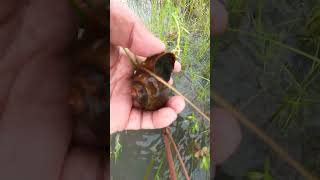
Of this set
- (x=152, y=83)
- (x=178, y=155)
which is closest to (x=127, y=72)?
(x=152, y=83)

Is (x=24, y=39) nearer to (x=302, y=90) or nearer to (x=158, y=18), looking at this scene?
(x=158, y=18)

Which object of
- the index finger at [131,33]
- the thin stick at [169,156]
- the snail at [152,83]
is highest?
the index finger at [131,33]

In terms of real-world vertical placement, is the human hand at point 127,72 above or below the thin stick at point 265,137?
above

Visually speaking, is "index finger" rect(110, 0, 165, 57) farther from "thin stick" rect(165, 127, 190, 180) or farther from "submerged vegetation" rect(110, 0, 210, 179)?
"thin stick" rect(165, 127, 190, 180)

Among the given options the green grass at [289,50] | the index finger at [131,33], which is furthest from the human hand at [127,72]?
the green grass at [289,50]

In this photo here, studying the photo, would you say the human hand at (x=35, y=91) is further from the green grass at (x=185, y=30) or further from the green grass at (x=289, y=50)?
the green grass at (x=289, y=50)

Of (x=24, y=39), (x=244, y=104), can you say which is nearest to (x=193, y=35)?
(x=244, y=104)
